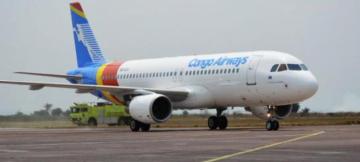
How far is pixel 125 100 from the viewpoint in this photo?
130 ft

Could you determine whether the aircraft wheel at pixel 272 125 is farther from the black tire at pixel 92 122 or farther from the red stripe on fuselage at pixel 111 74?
the black tire at pixel 92 122

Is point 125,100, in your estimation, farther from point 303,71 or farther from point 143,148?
point 143,148

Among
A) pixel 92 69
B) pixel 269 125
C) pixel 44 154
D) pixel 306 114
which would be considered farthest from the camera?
pixel 306 114

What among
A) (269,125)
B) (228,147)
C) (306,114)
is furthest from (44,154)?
(306,114)

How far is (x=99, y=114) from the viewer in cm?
5975

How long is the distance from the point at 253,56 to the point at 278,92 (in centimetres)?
249

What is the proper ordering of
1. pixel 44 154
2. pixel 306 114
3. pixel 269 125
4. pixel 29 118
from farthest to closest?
pixel 306 114 < pixel 29 118 < pixel 269 125 < pixel 44 154

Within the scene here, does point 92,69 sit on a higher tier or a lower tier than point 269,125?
higher

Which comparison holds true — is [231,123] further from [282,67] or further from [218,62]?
[282,67]

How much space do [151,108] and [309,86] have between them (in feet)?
23.9

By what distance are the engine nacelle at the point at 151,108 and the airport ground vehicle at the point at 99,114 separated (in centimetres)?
2051

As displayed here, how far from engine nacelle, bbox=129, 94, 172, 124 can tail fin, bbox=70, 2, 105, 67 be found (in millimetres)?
11116

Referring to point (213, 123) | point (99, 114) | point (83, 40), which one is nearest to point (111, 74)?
point (83, 40)

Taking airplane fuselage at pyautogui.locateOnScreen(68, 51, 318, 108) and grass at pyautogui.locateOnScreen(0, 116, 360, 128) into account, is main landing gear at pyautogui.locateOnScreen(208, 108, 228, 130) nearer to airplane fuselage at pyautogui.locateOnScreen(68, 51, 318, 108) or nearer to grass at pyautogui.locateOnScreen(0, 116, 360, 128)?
airplane fuselage at pyautogui.locateOnScreen(68, 51, 318, 108)
